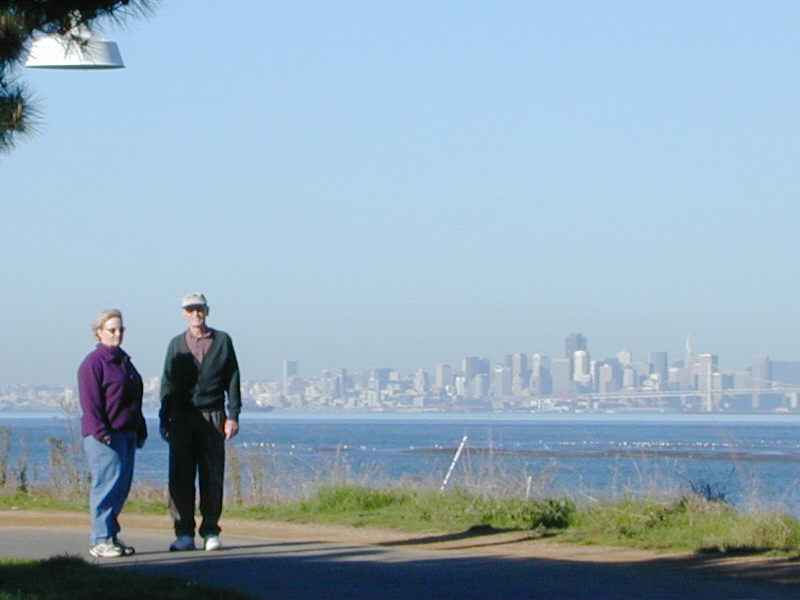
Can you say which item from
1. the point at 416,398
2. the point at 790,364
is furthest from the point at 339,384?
the point at 790,364

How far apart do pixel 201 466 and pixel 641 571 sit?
3.56m

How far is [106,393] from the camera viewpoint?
12117 mm

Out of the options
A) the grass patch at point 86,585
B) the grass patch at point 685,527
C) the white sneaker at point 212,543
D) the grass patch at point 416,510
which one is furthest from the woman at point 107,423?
the grass patch at point 685,527

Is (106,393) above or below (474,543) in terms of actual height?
above

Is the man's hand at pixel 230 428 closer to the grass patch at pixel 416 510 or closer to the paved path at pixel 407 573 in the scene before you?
the paved path at pixel 407 573

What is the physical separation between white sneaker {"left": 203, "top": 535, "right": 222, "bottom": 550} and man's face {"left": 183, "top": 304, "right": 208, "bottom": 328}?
65.2 inches

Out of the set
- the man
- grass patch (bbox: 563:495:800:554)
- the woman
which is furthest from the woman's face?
grass patch (bbox: 563:495:800:554)

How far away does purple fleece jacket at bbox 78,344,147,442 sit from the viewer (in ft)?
39.5

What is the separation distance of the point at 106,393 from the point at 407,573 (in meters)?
2.71

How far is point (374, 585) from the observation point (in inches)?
416

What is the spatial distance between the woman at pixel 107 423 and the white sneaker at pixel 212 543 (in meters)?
0.65

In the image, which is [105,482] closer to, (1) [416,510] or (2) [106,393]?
(2) [106,393]

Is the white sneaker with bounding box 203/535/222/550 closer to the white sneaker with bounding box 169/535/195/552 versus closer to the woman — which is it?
the white sneaker with bounding box 169/535/195/552

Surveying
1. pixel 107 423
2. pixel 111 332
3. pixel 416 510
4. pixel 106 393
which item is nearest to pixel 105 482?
pixel 107 423
